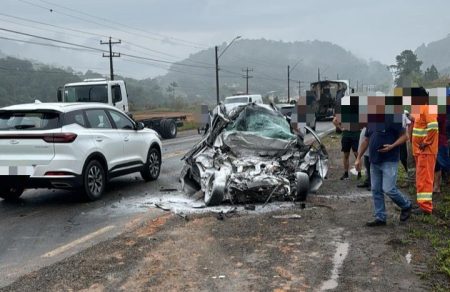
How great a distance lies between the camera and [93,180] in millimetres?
8773

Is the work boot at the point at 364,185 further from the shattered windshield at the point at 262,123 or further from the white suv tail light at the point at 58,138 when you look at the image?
the white suv tail light at the point at 58,138

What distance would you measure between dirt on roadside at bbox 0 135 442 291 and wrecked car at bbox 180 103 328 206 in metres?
0.81

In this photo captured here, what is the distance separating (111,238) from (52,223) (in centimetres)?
144

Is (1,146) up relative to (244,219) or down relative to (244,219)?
up

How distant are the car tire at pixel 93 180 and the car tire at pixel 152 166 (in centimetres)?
179

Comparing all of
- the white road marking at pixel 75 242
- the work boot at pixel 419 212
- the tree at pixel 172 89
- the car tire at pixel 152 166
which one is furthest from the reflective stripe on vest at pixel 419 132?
the tree at pixel 172 89

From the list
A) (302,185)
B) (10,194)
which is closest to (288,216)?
(302,185)

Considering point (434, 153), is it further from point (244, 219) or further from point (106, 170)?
point (106, 170)

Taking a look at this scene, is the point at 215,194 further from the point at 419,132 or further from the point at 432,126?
the point at 432,126

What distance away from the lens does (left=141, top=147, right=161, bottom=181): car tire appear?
10.9m

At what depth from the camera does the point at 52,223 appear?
24.1 feet

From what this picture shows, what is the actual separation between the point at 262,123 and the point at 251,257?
14.0 feet

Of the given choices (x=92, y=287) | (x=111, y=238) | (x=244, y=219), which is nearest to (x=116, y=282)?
(x=92, y=287)

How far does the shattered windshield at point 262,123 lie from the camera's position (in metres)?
8.98
